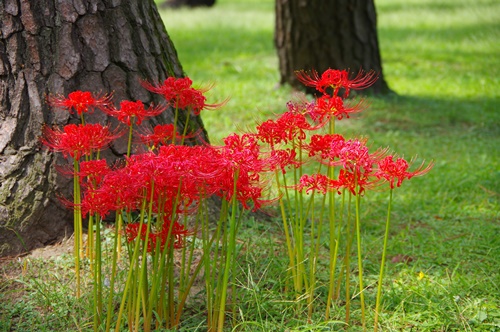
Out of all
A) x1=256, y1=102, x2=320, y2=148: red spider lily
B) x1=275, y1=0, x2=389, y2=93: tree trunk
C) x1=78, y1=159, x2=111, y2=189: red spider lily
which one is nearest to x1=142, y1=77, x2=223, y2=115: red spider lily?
x1=256, y1=102, x2=320, y2=148: red spider lily

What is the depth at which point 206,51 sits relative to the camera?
10.9 meters

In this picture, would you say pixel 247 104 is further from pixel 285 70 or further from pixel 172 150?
pixel 172 150

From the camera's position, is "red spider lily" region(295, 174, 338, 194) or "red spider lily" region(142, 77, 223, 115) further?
"red spider lily" region(142, 77, 223, 115)

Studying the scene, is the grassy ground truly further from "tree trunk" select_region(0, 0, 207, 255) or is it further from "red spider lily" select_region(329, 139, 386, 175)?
"red spider lily" select_region(329, 139, 386, 175)

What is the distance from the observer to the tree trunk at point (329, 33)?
7398 millimetres

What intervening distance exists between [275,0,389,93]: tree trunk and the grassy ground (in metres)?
0.47

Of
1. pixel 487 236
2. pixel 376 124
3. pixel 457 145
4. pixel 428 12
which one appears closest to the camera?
pixel 487 236

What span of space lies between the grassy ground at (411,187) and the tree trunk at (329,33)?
468 millimetres

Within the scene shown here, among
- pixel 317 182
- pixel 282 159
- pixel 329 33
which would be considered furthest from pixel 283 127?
pixel 329 33

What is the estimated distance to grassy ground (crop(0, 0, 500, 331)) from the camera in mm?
3061

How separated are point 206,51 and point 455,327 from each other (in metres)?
8.40

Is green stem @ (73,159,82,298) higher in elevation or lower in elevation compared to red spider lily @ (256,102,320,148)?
lower

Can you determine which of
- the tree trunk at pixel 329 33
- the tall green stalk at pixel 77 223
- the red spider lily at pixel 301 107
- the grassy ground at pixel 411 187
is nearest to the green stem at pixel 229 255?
the grassy ground at pixel 411 187

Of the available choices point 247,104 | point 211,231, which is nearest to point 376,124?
point 247,104
